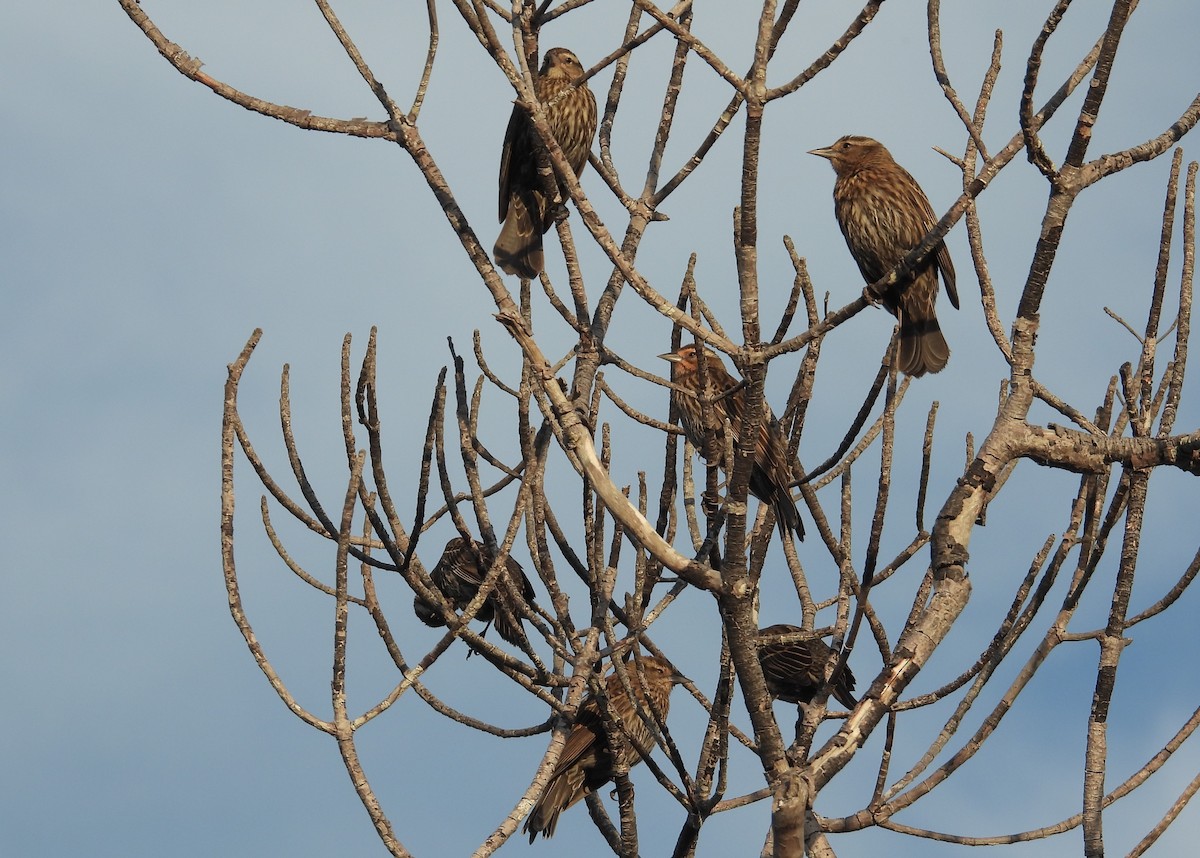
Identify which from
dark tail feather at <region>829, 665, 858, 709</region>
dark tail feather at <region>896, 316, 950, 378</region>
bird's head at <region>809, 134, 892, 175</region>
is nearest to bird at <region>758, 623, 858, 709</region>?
dark tail feather at <region>829, 665, 858, 709</region>

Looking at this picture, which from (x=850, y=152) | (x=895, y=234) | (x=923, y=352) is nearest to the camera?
(x=923, y=352)

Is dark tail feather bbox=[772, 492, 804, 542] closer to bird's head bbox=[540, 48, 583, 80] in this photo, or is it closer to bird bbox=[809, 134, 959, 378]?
bird bbox=[809, 134, 959, 378]

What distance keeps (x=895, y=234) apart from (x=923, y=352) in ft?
2.54

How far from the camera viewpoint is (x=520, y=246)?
22.0 feet

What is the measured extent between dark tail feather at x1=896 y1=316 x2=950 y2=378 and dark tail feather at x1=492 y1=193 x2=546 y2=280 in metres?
2.23

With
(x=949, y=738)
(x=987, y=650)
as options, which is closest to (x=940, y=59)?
(x=987, y=650)

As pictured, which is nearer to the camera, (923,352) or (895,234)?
(923,352)

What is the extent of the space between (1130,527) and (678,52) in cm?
280

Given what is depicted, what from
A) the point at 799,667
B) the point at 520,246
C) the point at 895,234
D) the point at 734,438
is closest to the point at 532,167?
the point at 520,246

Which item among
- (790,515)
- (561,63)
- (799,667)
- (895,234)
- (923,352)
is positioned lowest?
(790,515)

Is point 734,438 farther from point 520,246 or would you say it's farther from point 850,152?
point 850,152

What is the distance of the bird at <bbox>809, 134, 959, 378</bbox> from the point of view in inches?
297

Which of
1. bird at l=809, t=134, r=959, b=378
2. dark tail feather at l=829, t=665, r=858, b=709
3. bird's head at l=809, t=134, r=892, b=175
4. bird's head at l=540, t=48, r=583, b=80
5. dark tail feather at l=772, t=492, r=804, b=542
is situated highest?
bird's head at l=540, t=48, r=583, b=80

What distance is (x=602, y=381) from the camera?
16.0 feet
